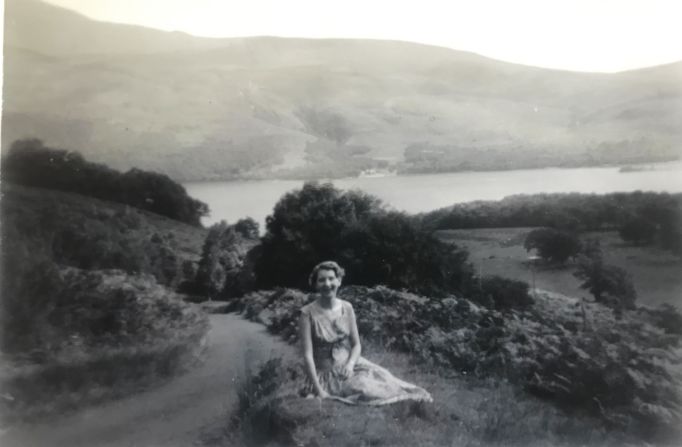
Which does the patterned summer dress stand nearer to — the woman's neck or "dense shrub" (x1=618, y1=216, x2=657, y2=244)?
the woman's neck

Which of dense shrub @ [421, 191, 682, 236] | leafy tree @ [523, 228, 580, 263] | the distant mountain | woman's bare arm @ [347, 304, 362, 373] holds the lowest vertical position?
woman's bare arm @ [347, 304, 362, 373]

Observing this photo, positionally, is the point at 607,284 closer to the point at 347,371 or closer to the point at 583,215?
the point at 583,215

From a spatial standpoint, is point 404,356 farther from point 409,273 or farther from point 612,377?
point 612,377

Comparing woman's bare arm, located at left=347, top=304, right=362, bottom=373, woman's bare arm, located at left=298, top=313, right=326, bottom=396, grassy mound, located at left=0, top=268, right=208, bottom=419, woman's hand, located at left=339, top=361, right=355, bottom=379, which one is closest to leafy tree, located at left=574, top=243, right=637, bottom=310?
woman's bare arm, located at left=347, top=304, right=362, bottom=373

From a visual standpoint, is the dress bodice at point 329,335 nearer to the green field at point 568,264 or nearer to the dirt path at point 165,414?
the dirt path at point 165,414

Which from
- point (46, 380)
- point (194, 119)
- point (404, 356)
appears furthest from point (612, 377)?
point (46, 380)

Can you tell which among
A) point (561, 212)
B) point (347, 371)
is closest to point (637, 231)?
point (561, 212)
